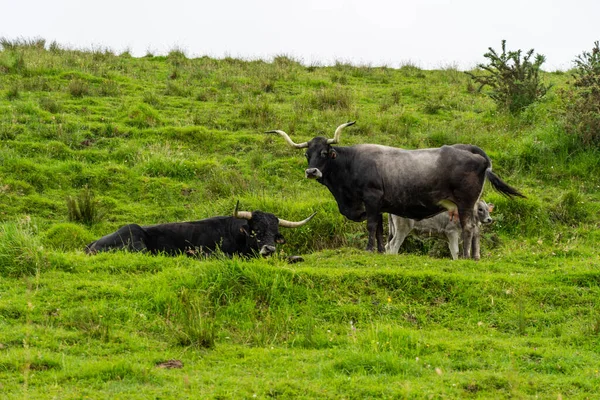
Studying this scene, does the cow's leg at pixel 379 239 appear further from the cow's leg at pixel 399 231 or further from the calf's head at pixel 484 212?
the calf's head at pixel 484 212

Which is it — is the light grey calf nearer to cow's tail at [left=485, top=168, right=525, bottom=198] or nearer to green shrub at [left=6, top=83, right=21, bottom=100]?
cow's tail at [left=485, top=168, right=525, bottom=198]

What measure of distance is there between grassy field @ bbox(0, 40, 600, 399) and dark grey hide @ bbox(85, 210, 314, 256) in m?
0.90

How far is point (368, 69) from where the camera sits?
24.9m

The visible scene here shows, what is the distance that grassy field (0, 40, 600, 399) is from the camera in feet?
24.8

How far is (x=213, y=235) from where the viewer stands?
1329 cm

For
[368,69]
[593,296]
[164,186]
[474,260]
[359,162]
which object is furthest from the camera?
[368,69]

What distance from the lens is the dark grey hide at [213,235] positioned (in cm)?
1269

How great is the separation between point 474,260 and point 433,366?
14.6 feet

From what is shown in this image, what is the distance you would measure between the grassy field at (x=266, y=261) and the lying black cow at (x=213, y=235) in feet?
2.90

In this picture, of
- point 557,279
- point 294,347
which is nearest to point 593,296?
point 557,279

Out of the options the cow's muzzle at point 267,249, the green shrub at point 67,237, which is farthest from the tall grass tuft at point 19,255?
the cow's muzzle at point 267,249

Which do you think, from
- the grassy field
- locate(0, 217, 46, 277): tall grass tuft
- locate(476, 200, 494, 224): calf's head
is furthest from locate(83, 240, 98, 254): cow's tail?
locate(476, 200, 494, 224): calf's head

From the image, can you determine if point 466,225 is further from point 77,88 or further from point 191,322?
point 77,88

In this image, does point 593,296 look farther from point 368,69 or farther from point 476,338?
point 368,69
